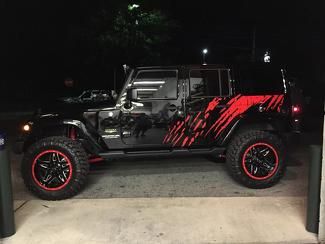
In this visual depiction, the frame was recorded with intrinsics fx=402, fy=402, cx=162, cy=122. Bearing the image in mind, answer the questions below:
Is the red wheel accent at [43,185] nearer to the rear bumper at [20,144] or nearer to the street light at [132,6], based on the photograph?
the rear bumper at [20,144]


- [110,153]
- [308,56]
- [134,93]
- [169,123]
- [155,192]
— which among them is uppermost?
[308,56]

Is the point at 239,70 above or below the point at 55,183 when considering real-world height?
above

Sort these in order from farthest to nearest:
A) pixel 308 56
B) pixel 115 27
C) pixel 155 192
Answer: pixel 308 56 < pixel 115 27 < pixel 155 192

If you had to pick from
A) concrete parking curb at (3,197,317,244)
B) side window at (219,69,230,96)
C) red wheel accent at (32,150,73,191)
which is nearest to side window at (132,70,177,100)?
side window at (219,69,230,96)

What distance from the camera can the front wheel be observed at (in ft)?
20.6

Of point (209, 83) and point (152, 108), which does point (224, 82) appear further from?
point (152, 108)

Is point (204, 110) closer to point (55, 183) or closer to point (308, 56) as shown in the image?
point (55, 183)

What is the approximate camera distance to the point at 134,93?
245 inches

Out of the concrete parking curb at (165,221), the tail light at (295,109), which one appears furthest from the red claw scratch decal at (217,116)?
the concrete parking curb at (165,221)

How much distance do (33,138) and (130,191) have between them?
5.71 feet

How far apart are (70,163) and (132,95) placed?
139 cm

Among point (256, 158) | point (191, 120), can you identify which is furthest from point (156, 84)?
point (256, 158)

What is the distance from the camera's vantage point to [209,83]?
6.44 metres

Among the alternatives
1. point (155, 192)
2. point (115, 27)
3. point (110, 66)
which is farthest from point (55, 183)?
point (110, 66)
